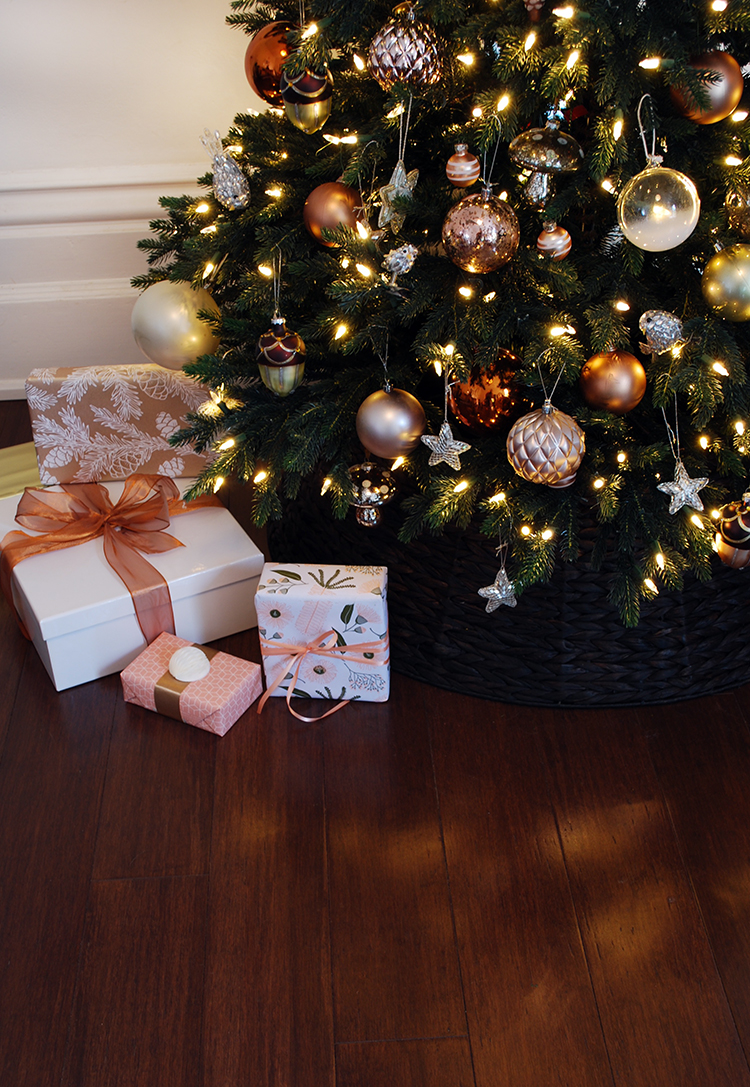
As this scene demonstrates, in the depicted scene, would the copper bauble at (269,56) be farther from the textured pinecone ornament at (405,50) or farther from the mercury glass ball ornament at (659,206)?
the mercury glass ball ornament at (659,206)

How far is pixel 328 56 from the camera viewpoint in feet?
3.50

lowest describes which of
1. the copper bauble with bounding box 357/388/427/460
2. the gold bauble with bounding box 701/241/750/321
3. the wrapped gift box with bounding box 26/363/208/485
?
the wrapped gift box with bounding box 26/363/208/485

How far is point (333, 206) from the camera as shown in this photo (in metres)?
1.13

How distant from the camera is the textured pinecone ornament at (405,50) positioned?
1013mm

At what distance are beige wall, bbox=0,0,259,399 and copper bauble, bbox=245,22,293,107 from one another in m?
0.55

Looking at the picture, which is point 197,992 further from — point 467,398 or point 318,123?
point 318,123

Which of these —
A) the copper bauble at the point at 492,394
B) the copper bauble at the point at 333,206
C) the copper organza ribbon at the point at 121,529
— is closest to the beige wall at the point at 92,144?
the copper organza ribbon at the point at 121,529

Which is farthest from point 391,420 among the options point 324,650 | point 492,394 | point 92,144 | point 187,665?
point 92,144

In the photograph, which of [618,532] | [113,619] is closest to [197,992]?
[113,619]

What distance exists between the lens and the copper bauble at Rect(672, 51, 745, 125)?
3.14 ft

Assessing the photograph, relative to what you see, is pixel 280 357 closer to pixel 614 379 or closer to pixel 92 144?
pixel 614 379

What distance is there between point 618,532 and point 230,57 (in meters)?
1.21

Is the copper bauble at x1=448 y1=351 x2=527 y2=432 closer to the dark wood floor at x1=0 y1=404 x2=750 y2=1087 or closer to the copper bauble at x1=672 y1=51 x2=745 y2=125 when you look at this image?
the copper bauble at x1=672 y1=51 x2=745 y2=125

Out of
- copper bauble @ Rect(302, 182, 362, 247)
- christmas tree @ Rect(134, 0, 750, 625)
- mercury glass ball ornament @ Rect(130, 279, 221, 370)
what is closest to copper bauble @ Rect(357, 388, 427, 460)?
christmas tree @ Rect(134, 0, 750, 625)
